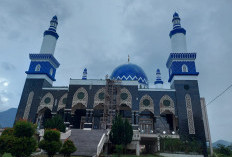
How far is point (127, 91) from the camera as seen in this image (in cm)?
2666

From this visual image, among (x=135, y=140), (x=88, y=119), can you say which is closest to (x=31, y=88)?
(x=88, y=119)

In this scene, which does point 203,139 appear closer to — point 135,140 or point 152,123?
point 152,123

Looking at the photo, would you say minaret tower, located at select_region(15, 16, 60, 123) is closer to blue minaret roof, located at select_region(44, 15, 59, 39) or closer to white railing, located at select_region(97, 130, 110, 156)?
blue minaret roof, located at select_region(44, 15, 59, 39)

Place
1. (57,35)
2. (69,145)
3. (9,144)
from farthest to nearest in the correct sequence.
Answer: (57,35)
(69,145)
(9,144)

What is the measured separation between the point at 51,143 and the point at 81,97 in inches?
607

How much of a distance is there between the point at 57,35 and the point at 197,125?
2619 cm

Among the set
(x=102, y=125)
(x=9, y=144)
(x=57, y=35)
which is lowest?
(x=9, y=144)

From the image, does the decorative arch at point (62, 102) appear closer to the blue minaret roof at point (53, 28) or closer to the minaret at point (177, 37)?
the blue minaret roof at point (53, 28)

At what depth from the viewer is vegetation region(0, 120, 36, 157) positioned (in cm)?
1004

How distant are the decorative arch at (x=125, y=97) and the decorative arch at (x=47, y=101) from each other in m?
10.2

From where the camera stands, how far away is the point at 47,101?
27406 millimetres

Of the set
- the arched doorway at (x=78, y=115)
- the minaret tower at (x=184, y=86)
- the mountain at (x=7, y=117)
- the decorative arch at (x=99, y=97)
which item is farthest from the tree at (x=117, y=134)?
the mountain at (x=7, y=117)

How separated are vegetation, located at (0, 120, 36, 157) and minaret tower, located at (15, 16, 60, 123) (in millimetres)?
16985

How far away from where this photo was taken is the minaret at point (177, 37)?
1169 inches
